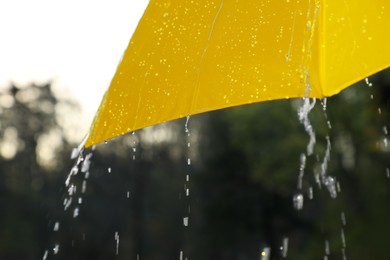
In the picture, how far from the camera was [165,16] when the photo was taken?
401cm

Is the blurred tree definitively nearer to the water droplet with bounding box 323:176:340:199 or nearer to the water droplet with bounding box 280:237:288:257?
the water droplet with bounding box 280:237:288:257

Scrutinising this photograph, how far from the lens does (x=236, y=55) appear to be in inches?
151

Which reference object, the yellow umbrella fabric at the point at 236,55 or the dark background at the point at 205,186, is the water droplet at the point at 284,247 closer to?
the dark background at the point at 205,186

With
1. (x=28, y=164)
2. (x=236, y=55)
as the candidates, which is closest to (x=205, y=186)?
(x=28, y=164)

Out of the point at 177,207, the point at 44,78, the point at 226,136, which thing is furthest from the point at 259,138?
the point at 177,207

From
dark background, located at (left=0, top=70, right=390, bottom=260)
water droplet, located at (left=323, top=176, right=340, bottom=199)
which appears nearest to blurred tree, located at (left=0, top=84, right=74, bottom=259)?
dark background, located at (left=0, top=70, right=390, bottom=260)

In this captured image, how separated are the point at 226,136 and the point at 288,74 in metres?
30.8

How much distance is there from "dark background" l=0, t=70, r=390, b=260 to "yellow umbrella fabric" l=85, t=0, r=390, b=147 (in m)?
17.0

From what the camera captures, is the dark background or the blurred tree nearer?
the dark background

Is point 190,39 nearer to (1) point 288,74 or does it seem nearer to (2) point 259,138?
(1) point 288,74

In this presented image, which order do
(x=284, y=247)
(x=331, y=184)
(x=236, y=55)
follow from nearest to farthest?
(x=236, y=55) < (x=331, y=184) < (x=284, y=247)

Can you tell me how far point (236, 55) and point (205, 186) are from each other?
104 ft

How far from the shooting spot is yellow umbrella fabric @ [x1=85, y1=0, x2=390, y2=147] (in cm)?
349

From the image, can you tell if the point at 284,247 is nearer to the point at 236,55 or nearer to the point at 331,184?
the point at 331,184
